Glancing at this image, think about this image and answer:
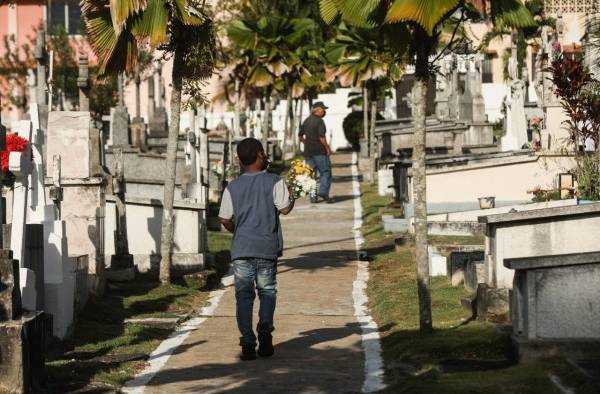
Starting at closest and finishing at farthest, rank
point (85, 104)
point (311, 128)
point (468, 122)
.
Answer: point (85, 104)
point (311, 128)
point (468, 122)

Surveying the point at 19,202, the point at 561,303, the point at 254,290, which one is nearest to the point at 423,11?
the point at 254,290

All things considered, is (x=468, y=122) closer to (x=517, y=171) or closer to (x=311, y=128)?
(x=311, y=128)

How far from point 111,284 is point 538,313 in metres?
8.47

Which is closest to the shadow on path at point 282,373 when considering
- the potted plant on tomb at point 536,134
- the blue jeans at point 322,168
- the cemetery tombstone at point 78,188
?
the cemetery tombstone at point 78,188

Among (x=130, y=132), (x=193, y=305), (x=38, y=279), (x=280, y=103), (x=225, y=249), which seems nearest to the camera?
(x=38, y=279)

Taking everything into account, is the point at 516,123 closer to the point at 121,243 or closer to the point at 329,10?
the point at 121,243

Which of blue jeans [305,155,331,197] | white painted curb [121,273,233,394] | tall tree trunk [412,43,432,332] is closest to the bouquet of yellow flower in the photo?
white painted curb [121,273,233,394]

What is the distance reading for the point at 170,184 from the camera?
1956 centimetres

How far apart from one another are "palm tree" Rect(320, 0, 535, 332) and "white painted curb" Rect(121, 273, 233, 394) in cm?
230

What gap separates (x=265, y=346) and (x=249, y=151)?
167 cm

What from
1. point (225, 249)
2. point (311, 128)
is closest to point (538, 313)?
point (225, 249)

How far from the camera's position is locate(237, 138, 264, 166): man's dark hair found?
42.9ft

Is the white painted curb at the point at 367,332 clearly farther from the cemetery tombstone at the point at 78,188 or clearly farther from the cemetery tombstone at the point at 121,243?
the cemetery tombstone at the point at 78,188

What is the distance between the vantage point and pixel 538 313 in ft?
36.3
